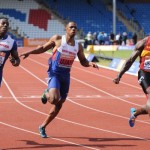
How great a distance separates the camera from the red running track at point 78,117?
755 cm

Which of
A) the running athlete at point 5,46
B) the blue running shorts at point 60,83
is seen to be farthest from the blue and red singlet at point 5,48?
the blue running shorts at point 60,83

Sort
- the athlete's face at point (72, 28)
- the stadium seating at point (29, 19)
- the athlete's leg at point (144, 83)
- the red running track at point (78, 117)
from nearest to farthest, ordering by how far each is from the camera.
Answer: the athlete's leg at point (144, 83)
the red running track at point (78, 117)
the athlete's face at point (72, 28)
the stadium seating at point (29, 19)

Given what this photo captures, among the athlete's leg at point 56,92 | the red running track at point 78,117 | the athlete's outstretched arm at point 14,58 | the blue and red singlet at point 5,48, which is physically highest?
the blue and red singlet at point 5,48

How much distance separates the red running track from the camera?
755 centimetres

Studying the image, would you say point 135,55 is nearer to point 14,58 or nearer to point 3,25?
point 14,58

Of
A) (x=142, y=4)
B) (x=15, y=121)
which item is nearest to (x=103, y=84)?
(x=15, y=121)

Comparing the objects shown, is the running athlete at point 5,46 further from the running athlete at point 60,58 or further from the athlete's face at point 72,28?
the athlete's face at point 72,28

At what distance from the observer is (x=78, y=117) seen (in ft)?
33.6

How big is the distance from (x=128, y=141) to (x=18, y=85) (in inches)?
373

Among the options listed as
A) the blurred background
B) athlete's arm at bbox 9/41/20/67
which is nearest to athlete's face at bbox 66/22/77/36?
athlete's arm at bbox 9/41/20/67

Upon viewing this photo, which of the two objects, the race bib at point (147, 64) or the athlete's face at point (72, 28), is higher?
the athlete's face at point (72, 28)

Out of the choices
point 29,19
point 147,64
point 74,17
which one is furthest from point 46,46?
point 74,17

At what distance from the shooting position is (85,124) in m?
9.37

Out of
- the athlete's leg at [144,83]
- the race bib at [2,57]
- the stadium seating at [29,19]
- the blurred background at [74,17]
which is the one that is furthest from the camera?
the blurred background at [74,17]
